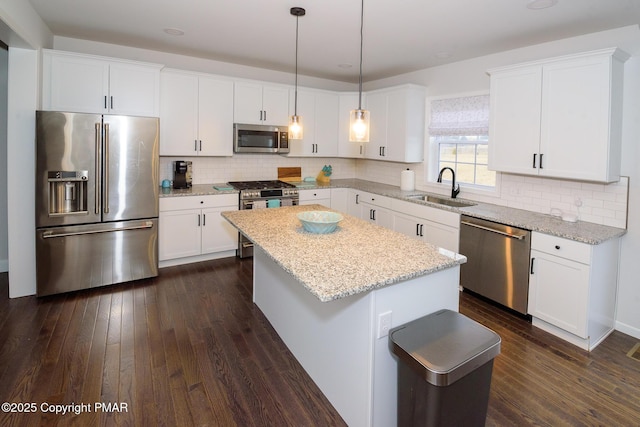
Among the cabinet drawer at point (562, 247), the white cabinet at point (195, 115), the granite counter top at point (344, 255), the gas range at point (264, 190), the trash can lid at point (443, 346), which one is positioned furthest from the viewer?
the gas range at point (264, 190)

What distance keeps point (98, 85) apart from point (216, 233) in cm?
202

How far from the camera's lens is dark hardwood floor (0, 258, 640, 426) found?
2.03 metres

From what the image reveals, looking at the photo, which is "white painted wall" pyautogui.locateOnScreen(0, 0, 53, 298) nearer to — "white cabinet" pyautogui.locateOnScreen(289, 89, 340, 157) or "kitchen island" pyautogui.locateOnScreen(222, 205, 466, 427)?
"kitchen island" pyautogui.locateOnScreen(222, 205, 466, 427)

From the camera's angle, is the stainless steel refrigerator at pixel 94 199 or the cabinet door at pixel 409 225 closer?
the stainless steel refrigerator at pixel 94 199

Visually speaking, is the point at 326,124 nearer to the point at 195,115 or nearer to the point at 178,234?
the point at 195,115

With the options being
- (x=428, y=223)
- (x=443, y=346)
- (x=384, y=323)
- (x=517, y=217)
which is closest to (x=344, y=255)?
(x=384, y=323)

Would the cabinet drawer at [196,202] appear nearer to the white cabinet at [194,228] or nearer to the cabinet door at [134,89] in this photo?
the white cabinet at [194,228]

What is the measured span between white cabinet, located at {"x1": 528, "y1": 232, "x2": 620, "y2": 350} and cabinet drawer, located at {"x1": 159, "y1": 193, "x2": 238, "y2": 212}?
3299 millimetres

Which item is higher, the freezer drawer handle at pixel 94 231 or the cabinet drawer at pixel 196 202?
the cabinet drawer at pixel 196 202

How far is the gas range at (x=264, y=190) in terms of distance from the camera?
4629mm

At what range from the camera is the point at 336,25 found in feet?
10.6

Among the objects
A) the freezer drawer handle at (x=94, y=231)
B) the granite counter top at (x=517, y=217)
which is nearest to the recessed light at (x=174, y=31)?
the granite counter top at (x=517, y=217)

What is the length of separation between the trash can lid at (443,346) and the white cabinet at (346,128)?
13.2ft

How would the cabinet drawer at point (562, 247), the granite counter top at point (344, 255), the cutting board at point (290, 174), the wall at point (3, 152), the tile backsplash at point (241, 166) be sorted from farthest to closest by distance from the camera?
the cutting board at point (290, 174)
the tile backsplash at point (241, 166)
the wall at point (3, 152)
the cabinet drawer at point (562, 247)
the granite counter top at point (344, 255)
